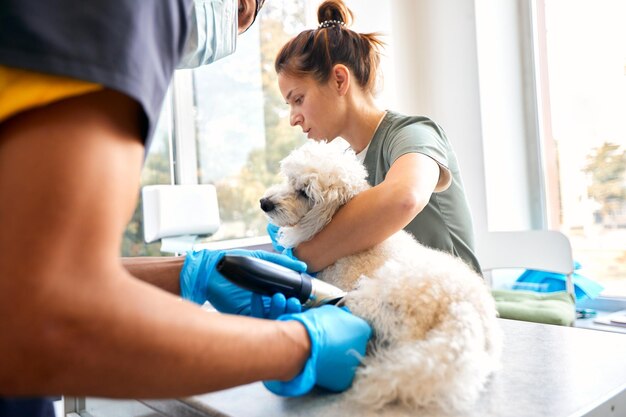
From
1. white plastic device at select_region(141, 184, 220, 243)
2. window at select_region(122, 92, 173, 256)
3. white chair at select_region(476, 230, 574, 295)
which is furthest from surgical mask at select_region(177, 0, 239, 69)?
white chair at select_region(476, 230, 574, 295)

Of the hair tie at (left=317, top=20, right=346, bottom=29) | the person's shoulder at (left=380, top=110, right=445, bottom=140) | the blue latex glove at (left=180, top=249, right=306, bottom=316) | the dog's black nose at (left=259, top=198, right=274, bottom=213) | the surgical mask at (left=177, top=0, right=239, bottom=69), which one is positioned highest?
the hair tie at (left=317, top=20, right=346, bottom=29)

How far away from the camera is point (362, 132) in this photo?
4.75 feet

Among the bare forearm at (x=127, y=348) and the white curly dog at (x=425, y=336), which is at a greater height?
the bare forearm at (x=127, y=348)

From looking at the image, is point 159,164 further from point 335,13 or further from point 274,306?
point 274,306

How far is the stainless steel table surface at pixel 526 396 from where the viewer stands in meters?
0.54

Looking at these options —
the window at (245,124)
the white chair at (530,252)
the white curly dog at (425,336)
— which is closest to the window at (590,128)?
the white chair at (530,252)

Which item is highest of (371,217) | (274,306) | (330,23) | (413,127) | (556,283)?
(330,23)

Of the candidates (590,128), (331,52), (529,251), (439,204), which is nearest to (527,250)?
(529,251)

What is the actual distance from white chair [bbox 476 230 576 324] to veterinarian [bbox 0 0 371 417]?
1873mm

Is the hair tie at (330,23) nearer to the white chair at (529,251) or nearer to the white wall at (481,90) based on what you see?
the white chair at (529,251)

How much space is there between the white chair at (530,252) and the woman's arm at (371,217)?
122cm

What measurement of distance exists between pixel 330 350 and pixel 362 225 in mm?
414

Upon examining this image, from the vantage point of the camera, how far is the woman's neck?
4.67ft

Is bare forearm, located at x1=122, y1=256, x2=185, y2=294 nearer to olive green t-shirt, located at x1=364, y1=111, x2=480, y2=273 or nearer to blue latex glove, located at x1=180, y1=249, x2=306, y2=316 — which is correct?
blue latex glove, located at x1=180, y1=249, x2=306, y2=316
